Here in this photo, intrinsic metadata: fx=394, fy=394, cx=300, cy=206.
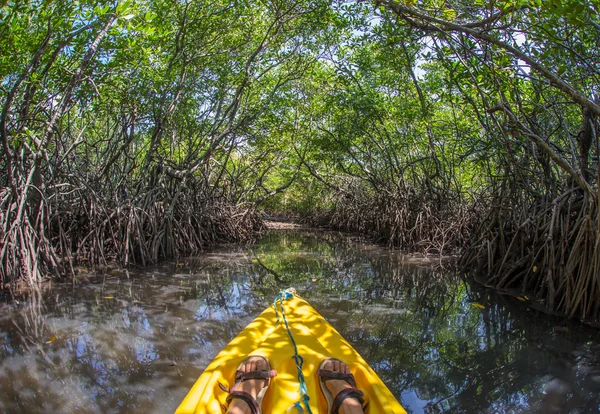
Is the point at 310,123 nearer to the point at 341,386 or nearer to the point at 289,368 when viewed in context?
the point at 289,368

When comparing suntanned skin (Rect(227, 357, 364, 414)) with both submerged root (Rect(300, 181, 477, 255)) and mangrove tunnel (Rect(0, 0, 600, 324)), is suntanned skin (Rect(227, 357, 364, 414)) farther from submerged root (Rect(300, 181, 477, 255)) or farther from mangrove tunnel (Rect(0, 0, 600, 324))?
submerged root (Rect(300, 181, 477, 255))

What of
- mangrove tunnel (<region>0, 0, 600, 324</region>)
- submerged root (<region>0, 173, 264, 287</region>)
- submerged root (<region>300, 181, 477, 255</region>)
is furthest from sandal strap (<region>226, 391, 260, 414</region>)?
submerged root (<region>300, 181, 477, 255</region>)

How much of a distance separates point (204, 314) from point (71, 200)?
3.91 metres

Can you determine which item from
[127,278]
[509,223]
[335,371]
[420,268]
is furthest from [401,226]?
[335,371]

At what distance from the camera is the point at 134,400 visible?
2258 millimetres

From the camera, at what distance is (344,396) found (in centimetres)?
179

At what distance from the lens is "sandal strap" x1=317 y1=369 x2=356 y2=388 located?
1972mm

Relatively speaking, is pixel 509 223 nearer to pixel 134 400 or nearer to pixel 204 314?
pixel 204 314

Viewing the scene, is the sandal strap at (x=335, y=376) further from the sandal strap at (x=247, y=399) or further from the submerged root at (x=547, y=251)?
the submerged root at (x=547, y=251)

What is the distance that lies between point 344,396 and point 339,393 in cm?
4

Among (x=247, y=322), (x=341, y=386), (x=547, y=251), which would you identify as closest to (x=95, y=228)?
(x=247, y=322)

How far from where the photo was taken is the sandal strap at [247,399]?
5.76ft

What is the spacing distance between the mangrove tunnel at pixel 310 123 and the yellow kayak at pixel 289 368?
8.12ft

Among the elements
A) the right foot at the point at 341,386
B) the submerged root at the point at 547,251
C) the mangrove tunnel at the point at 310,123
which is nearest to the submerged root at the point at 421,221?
the mangrove tunnel at the point at 310,123
